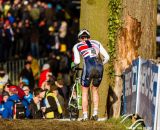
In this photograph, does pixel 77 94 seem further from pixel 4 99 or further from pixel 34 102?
pixel 4 99

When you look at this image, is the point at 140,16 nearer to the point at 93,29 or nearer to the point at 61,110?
the point at 93,29

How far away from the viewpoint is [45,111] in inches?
698

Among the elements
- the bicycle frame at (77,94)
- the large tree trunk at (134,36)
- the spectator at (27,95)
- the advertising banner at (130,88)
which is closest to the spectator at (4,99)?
the spectator at (27,95)

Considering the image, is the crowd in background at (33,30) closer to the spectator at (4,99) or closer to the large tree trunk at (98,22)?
the spectator at (4,99)

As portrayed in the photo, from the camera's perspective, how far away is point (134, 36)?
56.8 feet

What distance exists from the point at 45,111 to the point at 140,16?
10.6 feet

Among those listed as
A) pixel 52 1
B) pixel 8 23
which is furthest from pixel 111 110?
pixel 52 1

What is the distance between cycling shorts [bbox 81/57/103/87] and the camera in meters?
15.1

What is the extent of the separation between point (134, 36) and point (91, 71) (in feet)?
8.43

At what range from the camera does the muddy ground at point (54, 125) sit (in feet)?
45.9

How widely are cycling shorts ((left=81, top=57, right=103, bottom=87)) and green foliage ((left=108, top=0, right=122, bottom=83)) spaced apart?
1.99m

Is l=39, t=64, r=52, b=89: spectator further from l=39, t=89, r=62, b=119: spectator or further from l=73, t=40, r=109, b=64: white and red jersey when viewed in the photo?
l=73, t=40, r=109, b=64: white and red jersey

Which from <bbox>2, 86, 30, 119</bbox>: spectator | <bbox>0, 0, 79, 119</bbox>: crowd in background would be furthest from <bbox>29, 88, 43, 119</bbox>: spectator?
<bbox>0, 0, 79, 119</bbox>: crowd in background

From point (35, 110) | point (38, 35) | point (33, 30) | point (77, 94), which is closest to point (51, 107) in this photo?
point (35, 110)
